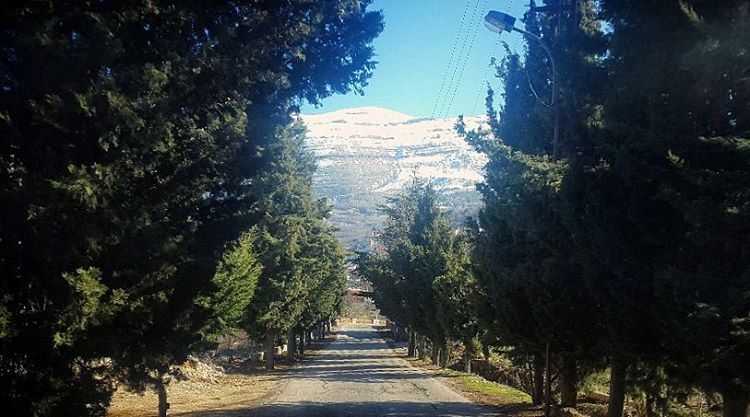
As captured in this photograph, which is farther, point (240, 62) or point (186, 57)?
point (240, 62)

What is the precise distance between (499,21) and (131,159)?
8.28m

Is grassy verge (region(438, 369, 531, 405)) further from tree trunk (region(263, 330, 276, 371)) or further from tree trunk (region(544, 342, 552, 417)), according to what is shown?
tree trunk (region(263, 330, 276, 371))

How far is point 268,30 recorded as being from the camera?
30.6 ft

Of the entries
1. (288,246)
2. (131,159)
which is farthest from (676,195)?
(288,246)

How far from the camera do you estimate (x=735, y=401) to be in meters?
7.41

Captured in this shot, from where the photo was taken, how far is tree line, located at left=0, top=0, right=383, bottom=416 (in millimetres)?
7305

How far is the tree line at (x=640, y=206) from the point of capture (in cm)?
671

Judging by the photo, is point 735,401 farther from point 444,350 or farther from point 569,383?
point 444,350

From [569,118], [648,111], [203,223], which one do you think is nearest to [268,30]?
[203,223]

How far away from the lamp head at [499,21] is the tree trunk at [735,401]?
8192 millimetres

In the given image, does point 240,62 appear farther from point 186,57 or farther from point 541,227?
point 541,227

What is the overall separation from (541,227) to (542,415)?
674 cm

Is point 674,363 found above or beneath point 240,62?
beneath

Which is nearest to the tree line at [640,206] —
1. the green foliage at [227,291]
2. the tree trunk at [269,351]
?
the green foliage at [227,291]
